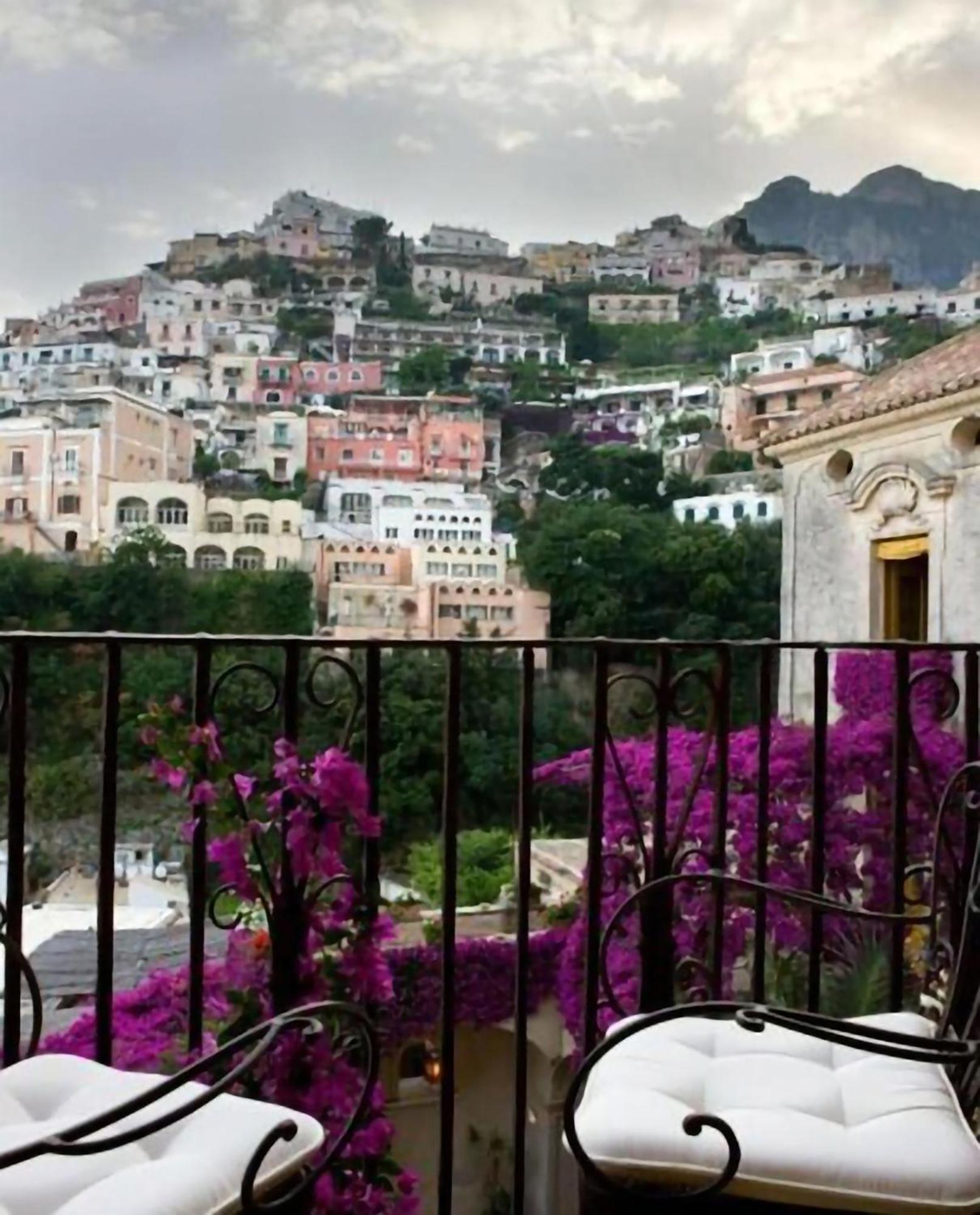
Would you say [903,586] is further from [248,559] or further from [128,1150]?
[248,559]

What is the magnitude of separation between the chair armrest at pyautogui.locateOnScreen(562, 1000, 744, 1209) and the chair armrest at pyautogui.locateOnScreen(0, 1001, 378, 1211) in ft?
0.67

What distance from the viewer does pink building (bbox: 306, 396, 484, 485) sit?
23.3 meters

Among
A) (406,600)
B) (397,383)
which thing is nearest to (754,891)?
(406,600)

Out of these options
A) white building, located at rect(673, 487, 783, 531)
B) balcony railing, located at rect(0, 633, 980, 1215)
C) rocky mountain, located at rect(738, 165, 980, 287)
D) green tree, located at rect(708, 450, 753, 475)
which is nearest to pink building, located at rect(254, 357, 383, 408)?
green tree, located at rect(708, 450, 753, 475)

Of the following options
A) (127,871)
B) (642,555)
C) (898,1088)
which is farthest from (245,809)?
(642,555)

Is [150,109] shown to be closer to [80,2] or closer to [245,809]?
[80,2]

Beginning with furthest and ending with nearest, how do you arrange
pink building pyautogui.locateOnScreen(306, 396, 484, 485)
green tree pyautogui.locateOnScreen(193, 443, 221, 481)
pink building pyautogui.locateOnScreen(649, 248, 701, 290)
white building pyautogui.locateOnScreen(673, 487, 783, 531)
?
pink building pyautogui.locateOnScreen(306, 396, 484, 485) < green tree pyautogui.locateOnScreen(193, 443, 221, 481) < pink building pyautogui.locateOnScreen(649, 248, 701, 290) < white building pyautogui.locateOnScreen(673, 487, 783, 531)

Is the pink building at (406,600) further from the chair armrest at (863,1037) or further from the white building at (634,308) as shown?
the chair armrest at (863,1037)

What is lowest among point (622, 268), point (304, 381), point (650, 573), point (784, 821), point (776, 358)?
point (784, 821)

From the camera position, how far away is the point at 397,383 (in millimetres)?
25094

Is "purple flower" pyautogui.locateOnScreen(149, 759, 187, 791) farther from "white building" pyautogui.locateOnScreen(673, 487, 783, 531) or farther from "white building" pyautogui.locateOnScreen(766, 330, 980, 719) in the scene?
"white building" pyautogui.locateOnScreen(673, 487, 783, 531)

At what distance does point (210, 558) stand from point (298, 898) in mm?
19933

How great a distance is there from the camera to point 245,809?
1.31m

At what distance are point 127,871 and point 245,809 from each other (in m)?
12.6
